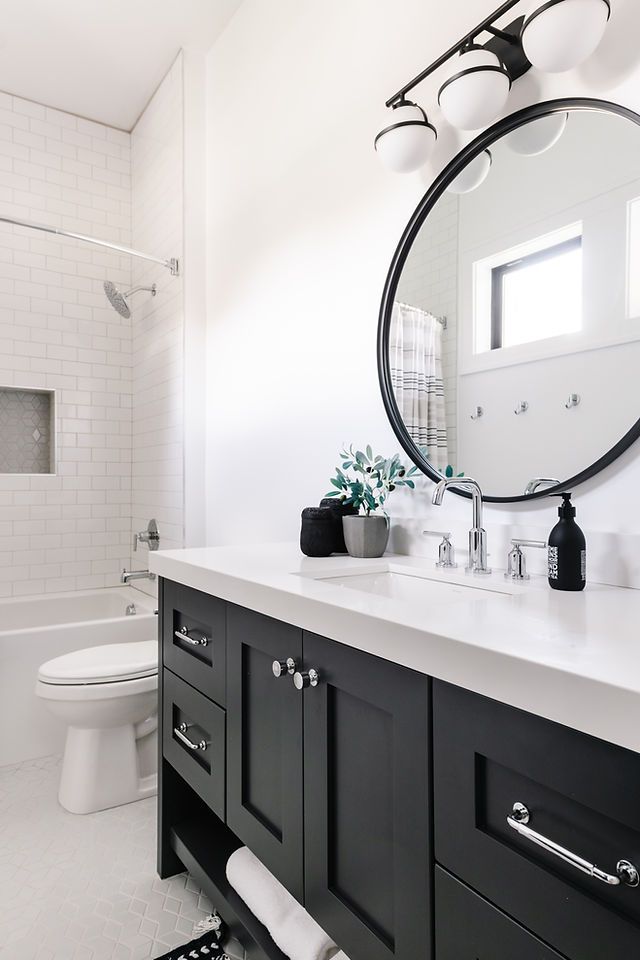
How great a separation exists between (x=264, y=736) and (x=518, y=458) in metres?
0.74

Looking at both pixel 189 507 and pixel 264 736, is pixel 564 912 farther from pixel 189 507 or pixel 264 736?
pixel 189 507

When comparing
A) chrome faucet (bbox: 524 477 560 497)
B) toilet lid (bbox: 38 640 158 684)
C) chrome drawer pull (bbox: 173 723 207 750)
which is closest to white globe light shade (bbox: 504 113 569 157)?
chrome faucet (bbox: 524 477 560 497)

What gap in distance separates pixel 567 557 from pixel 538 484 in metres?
0.22

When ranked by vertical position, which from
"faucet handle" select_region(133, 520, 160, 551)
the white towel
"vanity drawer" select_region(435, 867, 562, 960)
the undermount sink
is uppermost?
the undermount sink

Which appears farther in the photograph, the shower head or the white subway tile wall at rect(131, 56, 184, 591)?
the shower head

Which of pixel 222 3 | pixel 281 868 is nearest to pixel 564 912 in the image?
pixel 281 868

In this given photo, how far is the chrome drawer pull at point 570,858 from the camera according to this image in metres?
0.55

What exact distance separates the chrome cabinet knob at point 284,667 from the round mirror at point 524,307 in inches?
21.7

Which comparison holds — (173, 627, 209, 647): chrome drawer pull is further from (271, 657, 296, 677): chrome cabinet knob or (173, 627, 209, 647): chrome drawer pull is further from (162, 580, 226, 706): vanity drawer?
(271, 657, 296, 677): chrome cabinet knob

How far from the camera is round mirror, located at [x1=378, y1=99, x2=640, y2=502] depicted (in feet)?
3.55

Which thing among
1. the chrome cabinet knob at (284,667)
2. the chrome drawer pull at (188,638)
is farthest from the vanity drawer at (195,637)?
the chrome cabinet knob at (284,667)

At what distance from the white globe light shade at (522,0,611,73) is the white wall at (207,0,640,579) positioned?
7 centimetres

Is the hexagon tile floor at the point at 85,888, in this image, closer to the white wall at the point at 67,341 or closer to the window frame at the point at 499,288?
the white wall at the point at 67,341

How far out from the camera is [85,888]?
1648mm
